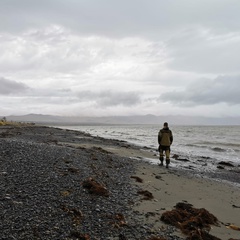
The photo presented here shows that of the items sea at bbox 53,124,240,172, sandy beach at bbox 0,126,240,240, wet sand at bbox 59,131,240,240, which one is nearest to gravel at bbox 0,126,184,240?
sandy beach at bbox 0,126,240,240

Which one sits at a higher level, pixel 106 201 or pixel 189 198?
pixel 106 201

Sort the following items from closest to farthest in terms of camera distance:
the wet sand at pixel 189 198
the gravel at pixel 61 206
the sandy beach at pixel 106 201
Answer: the gravel at pixel 61 206, the sandy beach at pixel 106 201, the wet sand at pixel 189 198

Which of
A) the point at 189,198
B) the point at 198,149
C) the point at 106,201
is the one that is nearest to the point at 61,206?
the point at 106,201

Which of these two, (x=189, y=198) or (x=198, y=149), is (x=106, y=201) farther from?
(x=198, y=149)

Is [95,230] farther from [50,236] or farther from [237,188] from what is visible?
[237,188]

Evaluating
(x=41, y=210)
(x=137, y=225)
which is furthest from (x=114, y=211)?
(x=41, y=210)

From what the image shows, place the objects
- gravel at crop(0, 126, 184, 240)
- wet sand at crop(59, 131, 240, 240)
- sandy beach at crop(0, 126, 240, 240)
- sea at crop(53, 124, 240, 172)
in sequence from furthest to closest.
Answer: sea at crop(53, 124, 240, 172)
wet sand at crop(59, 131, 240, 240)
sandy beach at crop(0, 126, 240, 240)
gravel at crop(0, 126, 184, 240)

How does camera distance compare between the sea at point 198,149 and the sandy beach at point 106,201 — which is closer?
the sandy beach at point 106,201

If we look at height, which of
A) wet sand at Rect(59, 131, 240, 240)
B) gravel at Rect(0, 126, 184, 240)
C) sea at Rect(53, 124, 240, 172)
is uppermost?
gravel at Rect(0, 126, 184, 240)

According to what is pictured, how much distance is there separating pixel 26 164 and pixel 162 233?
6.52 m

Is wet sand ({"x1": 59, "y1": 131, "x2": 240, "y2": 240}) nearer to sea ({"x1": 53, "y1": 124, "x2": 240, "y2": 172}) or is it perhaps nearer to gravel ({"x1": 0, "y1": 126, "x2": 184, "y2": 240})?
gravel ({"x1": 0, "y1": 126, "x2": 184, "y2": 240})

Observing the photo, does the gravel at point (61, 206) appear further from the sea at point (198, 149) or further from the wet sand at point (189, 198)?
the sea at point (198, 149)

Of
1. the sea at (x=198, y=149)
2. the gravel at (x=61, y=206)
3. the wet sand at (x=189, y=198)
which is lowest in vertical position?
the sea at (x=198, y=149)

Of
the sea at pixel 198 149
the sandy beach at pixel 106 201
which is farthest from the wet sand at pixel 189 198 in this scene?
the sea at pixel 198 149
